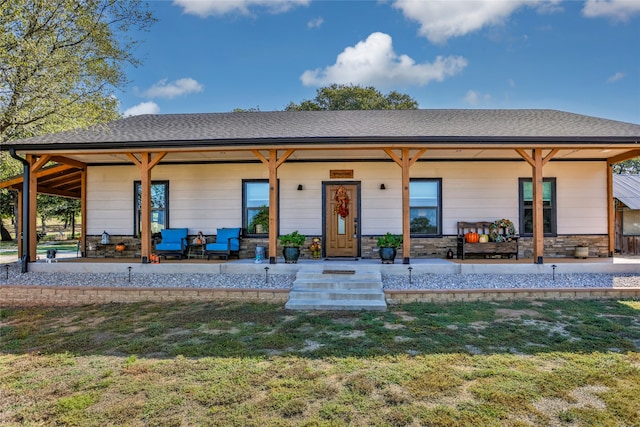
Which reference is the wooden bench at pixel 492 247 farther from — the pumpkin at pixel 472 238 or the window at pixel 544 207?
the window at pixel 544 207

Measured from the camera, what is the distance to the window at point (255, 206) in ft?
31.8

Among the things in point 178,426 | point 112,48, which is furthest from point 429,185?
point 112,48

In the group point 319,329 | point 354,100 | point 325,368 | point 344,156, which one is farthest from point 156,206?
point 354,100

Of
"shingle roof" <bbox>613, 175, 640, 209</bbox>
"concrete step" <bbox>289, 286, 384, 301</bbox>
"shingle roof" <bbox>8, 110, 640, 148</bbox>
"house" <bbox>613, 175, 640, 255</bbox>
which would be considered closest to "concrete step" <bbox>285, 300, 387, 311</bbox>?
"concrete step" <bbox>289, 286, 384, 301</bbox>

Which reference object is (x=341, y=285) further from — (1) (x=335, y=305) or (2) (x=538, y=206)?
(2) (x=538, y=206)

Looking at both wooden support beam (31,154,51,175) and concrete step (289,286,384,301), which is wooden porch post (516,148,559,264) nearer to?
concrete step (289,286,384,301)

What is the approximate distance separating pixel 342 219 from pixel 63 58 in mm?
7491

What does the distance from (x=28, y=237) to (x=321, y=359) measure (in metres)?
8.19

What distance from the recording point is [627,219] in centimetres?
1341

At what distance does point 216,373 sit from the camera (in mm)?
3314

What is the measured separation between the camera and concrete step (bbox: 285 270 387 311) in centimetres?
576

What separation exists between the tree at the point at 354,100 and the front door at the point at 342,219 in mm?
17097

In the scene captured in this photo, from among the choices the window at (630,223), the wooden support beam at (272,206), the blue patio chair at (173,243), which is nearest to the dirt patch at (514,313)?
the wooden support beam at (272,206)

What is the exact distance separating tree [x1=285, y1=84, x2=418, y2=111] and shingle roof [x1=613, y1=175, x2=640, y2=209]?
13.8 metres
